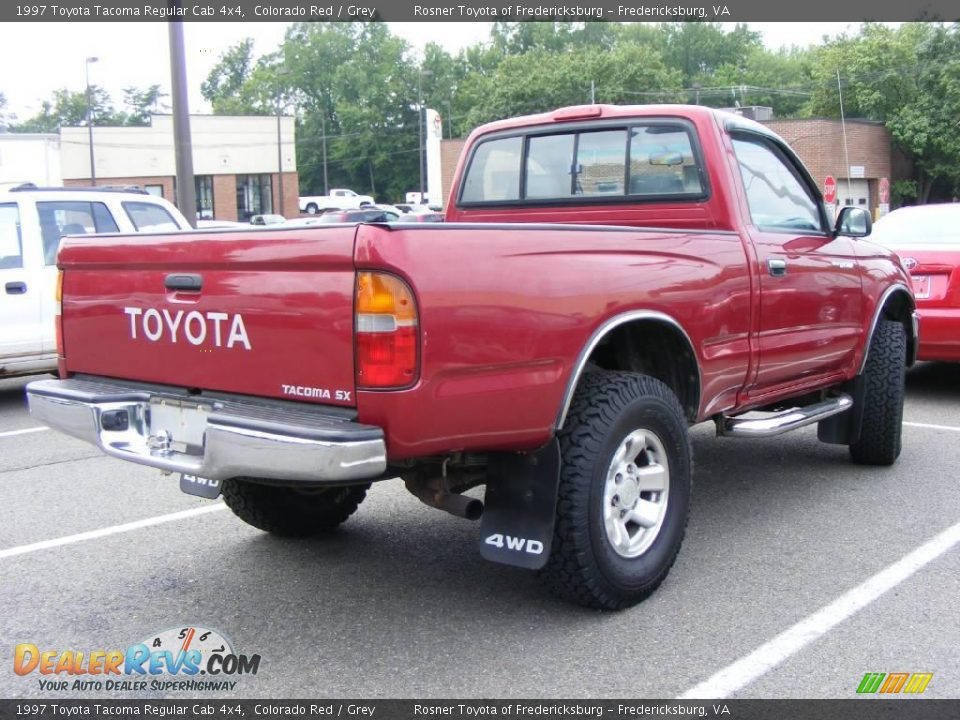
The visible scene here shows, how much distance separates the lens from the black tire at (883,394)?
5902mm

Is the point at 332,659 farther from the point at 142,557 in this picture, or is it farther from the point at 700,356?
the point at 700,356

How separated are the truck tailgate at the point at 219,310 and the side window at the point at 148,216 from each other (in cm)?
560

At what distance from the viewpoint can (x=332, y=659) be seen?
11.6 ft

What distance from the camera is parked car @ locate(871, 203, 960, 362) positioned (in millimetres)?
8086

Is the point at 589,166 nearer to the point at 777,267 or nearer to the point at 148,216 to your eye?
the point at 777,267

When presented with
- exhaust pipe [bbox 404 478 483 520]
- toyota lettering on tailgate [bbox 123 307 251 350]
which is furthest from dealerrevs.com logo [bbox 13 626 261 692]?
toyota lettering on tailgate [bbox 123 307 251 350]

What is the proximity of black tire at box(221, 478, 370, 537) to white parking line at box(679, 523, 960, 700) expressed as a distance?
75.9 inches

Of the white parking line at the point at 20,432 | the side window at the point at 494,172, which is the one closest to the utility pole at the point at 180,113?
the white parking line at the point at 20,432

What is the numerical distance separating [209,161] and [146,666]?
171ft

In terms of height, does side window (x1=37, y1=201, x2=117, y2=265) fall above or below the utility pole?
below

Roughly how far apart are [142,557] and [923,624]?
3378mm

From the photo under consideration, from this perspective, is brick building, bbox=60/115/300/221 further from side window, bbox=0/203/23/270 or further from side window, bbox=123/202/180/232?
side window, bbox=0/203/23/270

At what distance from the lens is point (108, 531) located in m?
5.11

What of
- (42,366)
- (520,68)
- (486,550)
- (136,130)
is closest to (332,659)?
(486,550)
